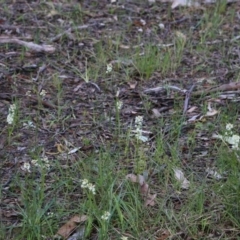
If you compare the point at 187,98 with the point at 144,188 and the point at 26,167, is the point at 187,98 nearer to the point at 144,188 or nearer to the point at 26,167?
the point at 144,188

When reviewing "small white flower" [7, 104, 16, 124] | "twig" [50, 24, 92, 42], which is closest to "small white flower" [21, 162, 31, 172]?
"small white flower" [7, 104, 16, 124]

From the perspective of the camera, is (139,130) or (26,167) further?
(139,130)

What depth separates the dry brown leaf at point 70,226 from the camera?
2.84 m

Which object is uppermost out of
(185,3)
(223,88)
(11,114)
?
(11,114)

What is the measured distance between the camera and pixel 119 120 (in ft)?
11.9

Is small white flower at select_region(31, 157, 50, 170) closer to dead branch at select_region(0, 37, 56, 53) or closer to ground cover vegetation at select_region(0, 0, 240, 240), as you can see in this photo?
ground cover vegetation at select_region(0, 0, 240, 240)

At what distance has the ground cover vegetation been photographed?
2898mm

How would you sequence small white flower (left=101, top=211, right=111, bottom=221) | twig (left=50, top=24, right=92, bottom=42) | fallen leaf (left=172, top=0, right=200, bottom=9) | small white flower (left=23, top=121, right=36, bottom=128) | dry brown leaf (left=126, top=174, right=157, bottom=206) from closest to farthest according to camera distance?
small white flower (left=101, top=211, right=111, bottom=221) < dry brown leaf (left=126, top=174, right=157, bottom=206) < small white flower (left=23, top=121, right=36, bottom=128) < twig (left=50, top=24, right=92, bottom=42) < fallen leaf (left=172, top=0, right=200, bottom=9)

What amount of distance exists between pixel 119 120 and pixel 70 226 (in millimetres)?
916

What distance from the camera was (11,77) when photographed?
4.11 m

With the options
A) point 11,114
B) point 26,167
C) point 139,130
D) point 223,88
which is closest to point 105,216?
point 26,167

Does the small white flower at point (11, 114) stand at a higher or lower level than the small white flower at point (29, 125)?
higher

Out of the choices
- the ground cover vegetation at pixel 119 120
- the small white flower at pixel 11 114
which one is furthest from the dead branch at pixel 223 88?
the small white flower at pixel 11 114

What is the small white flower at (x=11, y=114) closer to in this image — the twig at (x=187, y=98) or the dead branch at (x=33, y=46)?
the twig at (x=187, y=98)
